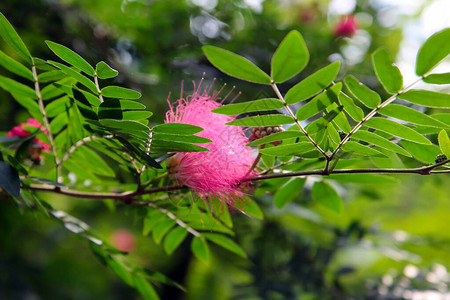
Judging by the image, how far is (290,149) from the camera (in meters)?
0.94

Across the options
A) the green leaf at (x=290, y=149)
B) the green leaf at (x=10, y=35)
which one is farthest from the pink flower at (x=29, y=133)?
the green leaf at (x=290, y=149)

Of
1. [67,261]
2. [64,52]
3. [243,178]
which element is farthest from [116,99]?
[67,261]

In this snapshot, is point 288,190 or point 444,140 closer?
point 444,140

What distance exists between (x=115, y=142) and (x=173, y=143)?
0.18 metres

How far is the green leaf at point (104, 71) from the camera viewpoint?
2.84 ft

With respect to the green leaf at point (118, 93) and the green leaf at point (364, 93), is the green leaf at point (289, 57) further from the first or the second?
the green leaf at point (118, 93)

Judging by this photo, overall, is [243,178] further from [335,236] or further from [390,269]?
[390,269]

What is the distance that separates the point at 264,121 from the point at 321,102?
0.13 m

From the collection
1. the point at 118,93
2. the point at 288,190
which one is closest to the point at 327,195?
the point at 288,190

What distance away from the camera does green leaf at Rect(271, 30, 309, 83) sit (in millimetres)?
684

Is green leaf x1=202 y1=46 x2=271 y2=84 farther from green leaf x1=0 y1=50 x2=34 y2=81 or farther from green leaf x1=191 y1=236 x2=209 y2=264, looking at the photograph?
green leaf x1=191 y1=236 x2=209 y2=264

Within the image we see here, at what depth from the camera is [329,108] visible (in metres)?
0.90

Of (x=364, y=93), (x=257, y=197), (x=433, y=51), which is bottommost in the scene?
(x=257, y=197)

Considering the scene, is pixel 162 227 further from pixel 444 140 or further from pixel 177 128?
pixel 444 140
